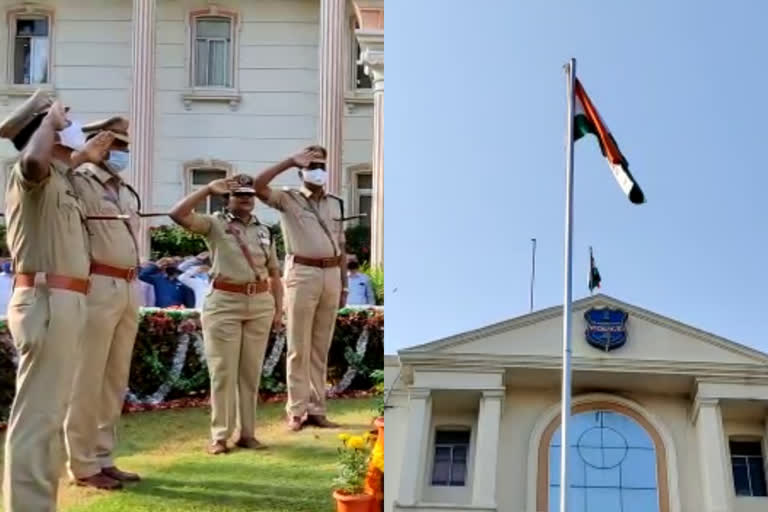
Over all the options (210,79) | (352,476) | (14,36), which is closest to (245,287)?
(352,476)

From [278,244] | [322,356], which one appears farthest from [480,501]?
[278,244]

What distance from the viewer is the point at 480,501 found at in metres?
5.99

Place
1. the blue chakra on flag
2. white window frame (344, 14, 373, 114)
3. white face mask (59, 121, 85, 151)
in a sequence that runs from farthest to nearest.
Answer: the blue chakra on flag, white window frame (344, 14, 373, 114), white face mask (59, 121, 85, 151)

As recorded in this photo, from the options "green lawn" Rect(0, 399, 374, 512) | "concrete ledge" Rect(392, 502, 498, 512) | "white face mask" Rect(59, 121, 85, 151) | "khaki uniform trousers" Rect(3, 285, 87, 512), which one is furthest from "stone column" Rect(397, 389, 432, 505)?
"white face mask" Rect(59, 121, 85, 151)

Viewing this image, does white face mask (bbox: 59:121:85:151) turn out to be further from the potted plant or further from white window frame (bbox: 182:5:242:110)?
the potted plant

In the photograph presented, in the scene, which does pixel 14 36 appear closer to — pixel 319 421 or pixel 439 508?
pixel 319 421

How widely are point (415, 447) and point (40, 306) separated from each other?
5.34 ft

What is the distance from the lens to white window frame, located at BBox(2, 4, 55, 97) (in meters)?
5.61

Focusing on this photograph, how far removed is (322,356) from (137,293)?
0.68 metres

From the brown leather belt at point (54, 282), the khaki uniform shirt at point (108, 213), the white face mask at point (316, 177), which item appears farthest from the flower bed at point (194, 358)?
the brown leather belt at point (54, 282)

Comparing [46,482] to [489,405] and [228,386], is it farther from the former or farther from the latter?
Result: [489,405]

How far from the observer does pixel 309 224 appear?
5617 millimetres

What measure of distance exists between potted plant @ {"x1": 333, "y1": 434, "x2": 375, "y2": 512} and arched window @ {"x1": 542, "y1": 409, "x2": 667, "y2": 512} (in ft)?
3.42

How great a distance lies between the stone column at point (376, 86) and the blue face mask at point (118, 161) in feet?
2.92
